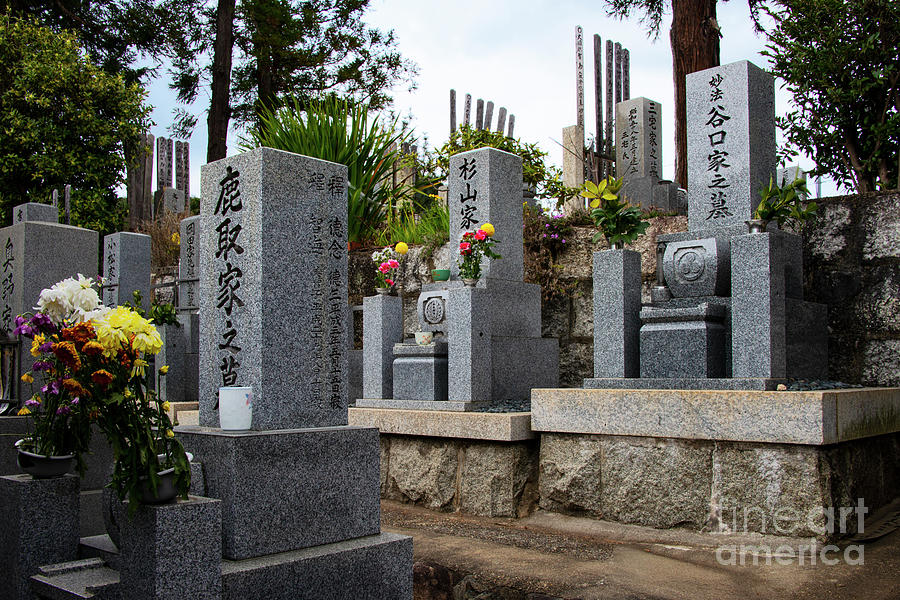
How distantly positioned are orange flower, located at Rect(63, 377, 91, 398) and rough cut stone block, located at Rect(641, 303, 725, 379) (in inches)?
150

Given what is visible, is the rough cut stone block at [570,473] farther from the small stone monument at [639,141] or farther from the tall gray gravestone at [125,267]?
the small stone monument at [639,141]

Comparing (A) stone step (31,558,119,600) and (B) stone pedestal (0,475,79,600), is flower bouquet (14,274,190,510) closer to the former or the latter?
(A) stone step (31,558,119,600)

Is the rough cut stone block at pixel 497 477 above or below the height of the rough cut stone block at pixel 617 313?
below

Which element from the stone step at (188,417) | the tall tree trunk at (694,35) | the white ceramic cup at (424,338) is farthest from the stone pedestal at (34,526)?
the tall tree trunk at (694,35)

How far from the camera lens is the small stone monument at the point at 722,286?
4.96 meters

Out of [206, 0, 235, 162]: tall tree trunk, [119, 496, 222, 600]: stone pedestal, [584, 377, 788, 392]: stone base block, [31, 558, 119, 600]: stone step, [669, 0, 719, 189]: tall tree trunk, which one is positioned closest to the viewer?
[119, 496, 222, 600]: stone pedestal

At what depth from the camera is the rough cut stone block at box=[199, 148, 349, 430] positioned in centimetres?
352

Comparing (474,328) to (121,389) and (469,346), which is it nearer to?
(469,346)

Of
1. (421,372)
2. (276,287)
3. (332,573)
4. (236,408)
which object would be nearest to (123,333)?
(236,408)

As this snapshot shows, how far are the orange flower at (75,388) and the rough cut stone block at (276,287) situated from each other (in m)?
0.82

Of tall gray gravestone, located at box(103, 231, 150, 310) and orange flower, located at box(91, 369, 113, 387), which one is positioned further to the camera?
tall gray gravestone, located at box(103, 231, 150, 310)

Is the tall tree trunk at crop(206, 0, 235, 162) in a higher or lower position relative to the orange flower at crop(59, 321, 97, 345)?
higher

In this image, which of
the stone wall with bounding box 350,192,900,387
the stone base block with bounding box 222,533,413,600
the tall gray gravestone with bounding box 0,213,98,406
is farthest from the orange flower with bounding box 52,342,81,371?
the stone wall with bounding box 350,192,900,387

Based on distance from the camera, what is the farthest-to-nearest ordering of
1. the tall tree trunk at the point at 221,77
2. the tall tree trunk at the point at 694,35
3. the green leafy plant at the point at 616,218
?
the tall tree trunk at the point at 221,77, the tall tree trunk at the point at 694,35, the green leafy plant at the point at 616,218
